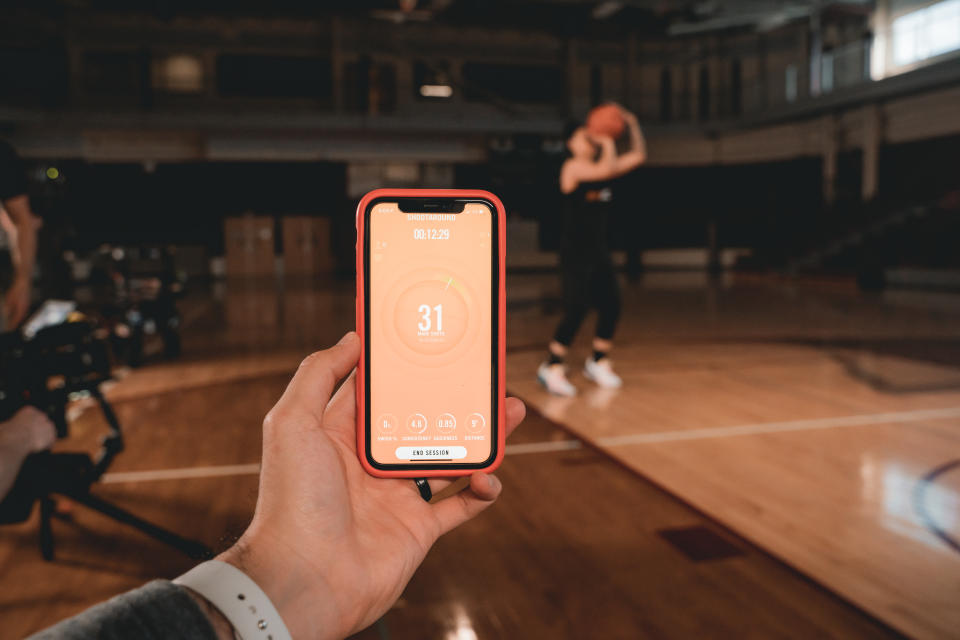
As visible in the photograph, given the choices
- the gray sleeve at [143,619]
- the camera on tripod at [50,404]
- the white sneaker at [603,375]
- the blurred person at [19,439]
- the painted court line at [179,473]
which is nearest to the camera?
the gray sleeve at [143,619]

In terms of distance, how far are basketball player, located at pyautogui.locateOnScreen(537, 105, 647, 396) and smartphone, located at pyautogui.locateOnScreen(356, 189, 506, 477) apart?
277 cm

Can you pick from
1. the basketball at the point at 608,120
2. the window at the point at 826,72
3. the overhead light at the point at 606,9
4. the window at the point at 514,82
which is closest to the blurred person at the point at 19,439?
the basketball at the point at 608,120

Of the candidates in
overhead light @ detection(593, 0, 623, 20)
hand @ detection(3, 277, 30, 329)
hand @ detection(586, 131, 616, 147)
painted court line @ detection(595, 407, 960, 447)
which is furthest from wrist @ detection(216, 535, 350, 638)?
overhead light @ detection(593, 0, 623, 20)

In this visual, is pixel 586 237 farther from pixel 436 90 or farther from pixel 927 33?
pixel 436 90

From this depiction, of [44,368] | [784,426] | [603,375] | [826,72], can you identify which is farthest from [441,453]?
[826,72]

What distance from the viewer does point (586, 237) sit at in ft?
12.1

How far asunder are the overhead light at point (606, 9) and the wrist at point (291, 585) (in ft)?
46.3

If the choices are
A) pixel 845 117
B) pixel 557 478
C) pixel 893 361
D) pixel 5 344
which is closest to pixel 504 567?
pixel 557 478

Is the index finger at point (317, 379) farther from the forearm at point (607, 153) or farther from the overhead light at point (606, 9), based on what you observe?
the overhead light at point (606, 9)

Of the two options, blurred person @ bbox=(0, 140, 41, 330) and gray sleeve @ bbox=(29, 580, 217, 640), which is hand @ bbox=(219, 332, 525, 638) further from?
blurred person @ bbox=(0, 140, 41, 330)

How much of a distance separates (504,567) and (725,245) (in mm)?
16908

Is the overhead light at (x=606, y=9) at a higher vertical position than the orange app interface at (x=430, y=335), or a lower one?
higher

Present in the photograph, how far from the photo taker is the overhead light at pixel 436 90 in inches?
657

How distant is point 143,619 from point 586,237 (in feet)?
10.9
